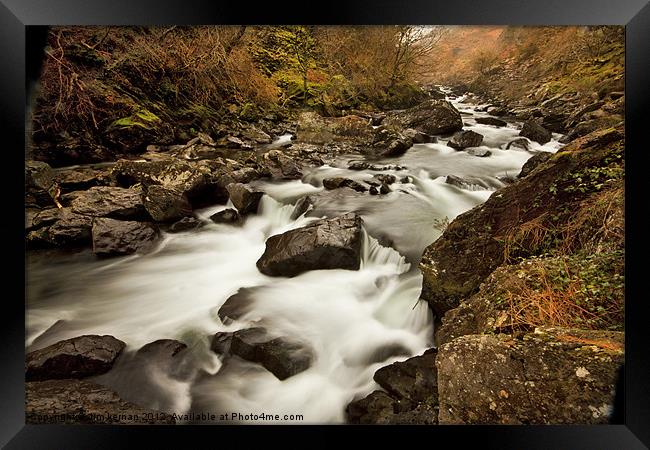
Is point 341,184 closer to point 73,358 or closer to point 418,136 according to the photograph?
point 418,136

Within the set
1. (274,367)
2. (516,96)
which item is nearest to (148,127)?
(274,367)

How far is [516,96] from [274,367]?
230 cm

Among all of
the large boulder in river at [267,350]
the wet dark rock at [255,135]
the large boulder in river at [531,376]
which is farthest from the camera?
the wet dark rock at [255,135]

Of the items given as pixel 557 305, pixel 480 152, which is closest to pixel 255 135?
pixel 480 152

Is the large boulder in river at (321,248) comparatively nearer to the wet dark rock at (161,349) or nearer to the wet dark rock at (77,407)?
the wet dark rock at (161,349)

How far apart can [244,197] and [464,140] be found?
1.67m

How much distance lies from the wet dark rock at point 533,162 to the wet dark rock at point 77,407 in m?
2.52

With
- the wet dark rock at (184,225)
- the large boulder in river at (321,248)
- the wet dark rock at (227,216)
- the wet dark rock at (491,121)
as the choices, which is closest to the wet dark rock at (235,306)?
the large boulder in river at (321,248)

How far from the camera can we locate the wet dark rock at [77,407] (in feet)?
6.74

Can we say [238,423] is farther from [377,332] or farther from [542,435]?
[542,435]

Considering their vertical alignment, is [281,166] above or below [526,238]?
above

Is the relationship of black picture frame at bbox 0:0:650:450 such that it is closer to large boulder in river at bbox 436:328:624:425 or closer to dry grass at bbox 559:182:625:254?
dry grass at bbox 559:182:625:254

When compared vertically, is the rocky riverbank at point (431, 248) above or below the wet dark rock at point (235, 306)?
above

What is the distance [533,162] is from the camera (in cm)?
228
